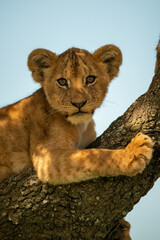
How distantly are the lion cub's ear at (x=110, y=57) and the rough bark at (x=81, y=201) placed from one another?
1.27 meters

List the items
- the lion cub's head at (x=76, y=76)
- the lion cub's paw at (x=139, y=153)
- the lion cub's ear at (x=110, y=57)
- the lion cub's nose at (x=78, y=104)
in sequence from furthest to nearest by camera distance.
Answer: the lion cub's ear at (x=110, y=57)
the lion cub's head at (x=76, y=76)
the lion cub's nose at (x=78, y=104)
the lion cub's paw at (x=139, y=153)

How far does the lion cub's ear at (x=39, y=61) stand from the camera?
5324 mm

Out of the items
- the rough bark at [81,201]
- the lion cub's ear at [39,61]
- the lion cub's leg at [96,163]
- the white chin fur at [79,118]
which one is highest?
the lion cub's ear at [39,61]

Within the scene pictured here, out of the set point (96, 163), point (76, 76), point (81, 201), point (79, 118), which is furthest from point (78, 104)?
point (81, 201)

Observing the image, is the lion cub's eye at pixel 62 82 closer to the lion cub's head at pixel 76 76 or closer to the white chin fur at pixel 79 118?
the lion cub's head at pixel 76 76

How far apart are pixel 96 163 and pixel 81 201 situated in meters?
0.55

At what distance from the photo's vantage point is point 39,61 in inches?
215

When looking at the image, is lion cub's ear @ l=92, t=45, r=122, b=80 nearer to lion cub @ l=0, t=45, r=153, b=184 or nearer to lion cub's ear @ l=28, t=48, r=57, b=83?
lion cub @ l=0, t=45, r=153, b=184

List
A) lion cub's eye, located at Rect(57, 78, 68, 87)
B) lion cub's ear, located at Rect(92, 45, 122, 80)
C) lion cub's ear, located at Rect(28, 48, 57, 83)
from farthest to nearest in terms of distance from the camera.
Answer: lion cub's ear, located at Rect(92, 45, 122, 80), lion cub's ear, located at Rect(28, 48, 57, 83), lion cub's eye, located at Rect(57, 78, 68, 87)

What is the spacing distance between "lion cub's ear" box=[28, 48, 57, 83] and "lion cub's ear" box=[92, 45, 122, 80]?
0.78 meters

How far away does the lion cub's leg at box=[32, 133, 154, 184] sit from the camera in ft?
13.3

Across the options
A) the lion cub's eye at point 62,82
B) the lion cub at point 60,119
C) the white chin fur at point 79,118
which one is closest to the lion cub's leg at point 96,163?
the lion cub at point 60,119

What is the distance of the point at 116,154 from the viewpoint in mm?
4152

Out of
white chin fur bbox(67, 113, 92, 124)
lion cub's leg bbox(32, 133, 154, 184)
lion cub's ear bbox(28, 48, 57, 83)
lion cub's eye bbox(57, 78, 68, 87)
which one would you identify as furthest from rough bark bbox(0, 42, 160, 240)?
lion cub's ear bbox(28, 48, 57, 83)
